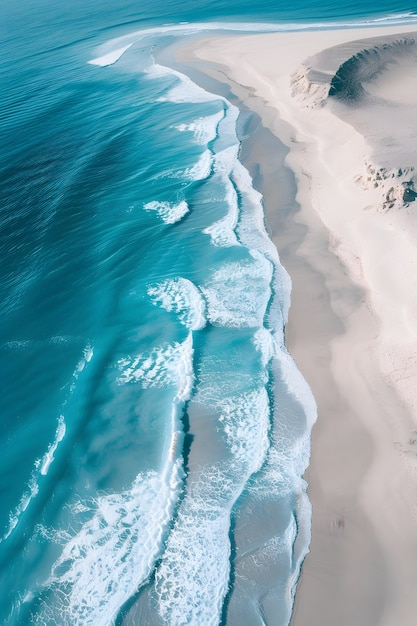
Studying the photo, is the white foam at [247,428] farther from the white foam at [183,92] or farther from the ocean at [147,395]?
the white foam at [183,92]

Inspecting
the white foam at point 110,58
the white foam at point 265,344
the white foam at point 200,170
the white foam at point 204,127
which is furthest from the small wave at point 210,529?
the white foam at point 110,58

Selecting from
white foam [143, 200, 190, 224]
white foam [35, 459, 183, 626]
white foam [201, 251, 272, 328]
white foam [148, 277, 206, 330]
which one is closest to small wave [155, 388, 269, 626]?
white foam [35, 459, 183, 626]

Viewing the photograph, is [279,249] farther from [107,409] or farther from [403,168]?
[107,409]

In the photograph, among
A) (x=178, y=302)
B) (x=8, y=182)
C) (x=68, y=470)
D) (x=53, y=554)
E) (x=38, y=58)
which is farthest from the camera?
(x=38, y=58)

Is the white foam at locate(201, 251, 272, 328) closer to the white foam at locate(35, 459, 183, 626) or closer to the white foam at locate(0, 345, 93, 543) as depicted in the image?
the white foam at locate(0, 345, 93, 543)

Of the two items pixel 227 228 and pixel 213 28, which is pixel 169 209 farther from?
pixel 213 28

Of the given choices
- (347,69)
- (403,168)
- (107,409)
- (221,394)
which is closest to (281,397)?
(221,394)
